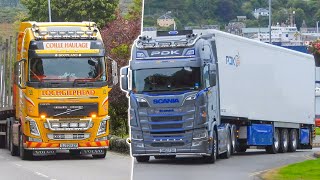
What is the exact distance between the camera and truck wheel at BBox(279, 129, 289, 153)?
39497mm

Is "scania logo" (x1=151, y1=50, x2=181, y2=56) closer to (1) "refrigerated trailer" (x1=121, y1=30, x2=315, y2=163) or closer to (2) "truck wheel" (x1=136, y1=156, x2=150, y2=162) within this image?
(1) "refrigerated trailer" (x1=121, y1=30, x2=315, y2=163)

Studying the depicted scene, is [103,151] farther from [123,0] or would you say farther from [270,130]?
[123,0]

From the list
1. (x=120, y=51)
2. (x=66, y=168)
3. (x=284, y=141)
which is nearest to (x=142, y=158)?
(x=66, y=168)

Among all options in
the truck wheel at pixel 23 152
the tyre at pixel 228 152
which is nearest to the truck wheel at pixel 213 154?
the tyre at pixel 228 152

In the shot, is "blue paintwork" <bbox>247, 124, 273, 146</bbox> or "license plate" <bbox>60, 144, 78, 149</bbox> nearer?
"license plate" <bbox>60, 144, 78, 149</bbox>

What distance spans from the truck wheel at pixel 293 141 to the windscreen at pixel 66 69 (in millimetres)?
9310

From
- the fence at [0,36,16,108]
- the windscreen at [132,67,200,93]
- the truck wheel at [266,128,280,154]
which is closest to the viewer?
the windscreen at [132,67,200,93]

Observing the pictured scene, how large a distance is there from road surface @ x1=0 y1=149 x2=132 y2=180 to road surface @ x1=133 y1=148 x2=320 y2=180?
60cm

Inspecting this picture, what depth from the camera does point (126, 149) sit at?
3903 cm

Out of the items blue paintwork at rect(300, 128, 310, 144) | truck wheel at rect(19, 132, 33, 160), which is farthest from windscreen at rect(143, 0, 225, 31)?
blue paintwork at rect(300, 128, 310, 144)

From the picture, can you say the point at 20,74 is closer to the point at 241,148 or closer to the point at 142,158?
the point at 142,158

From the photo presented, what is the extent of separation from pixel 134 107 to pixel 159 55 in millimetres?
1530

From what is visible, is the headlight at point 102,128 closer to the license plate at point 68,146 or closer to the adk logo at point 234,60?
the license plate at point 68,146

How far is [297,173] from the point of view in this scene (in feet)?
84.2
